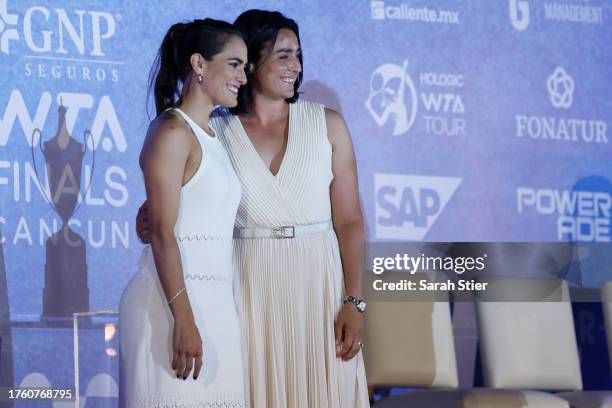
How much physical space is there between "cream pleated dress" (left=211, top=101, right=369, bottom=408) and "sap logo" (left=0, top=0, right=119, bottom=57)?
1.13 metres

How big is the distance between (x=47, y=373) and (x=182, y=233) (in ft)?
5.54

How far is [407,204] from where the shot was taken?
4910mm

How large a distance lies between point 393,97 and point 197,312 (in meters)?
2.16

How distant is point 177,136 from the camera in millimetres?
2984

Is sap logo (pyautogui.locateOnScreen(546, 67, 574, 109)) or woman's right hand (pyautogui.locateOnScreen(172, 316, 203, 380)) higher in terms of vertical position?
sap logo (pyautogui.locateOnScreen(546, 67, 574, 109))

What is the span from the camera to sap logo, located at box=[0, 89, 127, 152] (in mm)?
4383

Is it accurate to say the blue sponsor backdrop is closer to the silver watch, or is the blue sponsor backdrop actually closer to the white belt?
the white belt

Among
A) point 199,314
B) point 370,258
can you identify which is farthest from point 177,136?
point 370,258

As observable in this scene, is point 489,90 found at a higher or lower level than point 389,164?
higher

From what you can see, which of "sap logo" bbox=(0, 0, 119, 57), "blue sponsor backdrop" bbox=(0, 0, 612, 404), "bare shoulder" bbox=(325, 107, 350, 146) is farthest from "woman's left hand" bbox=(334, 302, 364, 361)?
"sap logo" bbox=(0, 0, 119, 57)

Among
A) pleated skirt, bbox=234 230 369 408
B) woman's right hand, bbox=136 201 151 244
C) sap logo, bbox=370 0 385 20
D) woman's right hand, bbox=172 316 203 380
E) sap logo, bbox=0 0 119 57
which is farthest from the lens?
sap logo, bbox=370 0 385 20

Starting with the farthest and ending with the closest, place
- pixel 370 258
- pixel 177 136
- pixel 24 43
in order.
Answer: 1. pixel 370 258
2. pixel 24 43
3. pixel 177 136

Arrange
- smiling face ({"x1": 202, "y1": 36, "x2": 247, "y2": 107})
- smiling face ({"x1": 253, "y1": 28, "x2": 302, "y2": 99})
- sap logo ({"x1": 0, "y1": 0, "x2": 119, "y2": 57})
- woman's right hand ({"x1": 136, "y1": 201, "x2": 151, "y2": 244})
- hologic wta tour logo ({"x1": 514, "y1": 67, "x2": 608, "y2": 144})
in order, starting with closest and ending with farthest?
smiling face ({"x1": 202, "y1": 36, "x2": 247, "y2": 107})
woman's right hand ({"x1": 136, "y1": 201, "x2": 151, "y2": 244})
smiling face ({"x1": 253, "y1": 28, "x2": 302, "y2": 99})
sap logo ({"x1": 0, "y1": 0, "x2": 119, "y2": 57})
hologic wta tour logo ({"x1": 514, "y1": 67, "x2": 608, "y2": 144})

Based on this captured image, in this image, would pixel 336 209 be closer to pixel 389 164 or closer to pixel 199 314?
pixel 199 314
